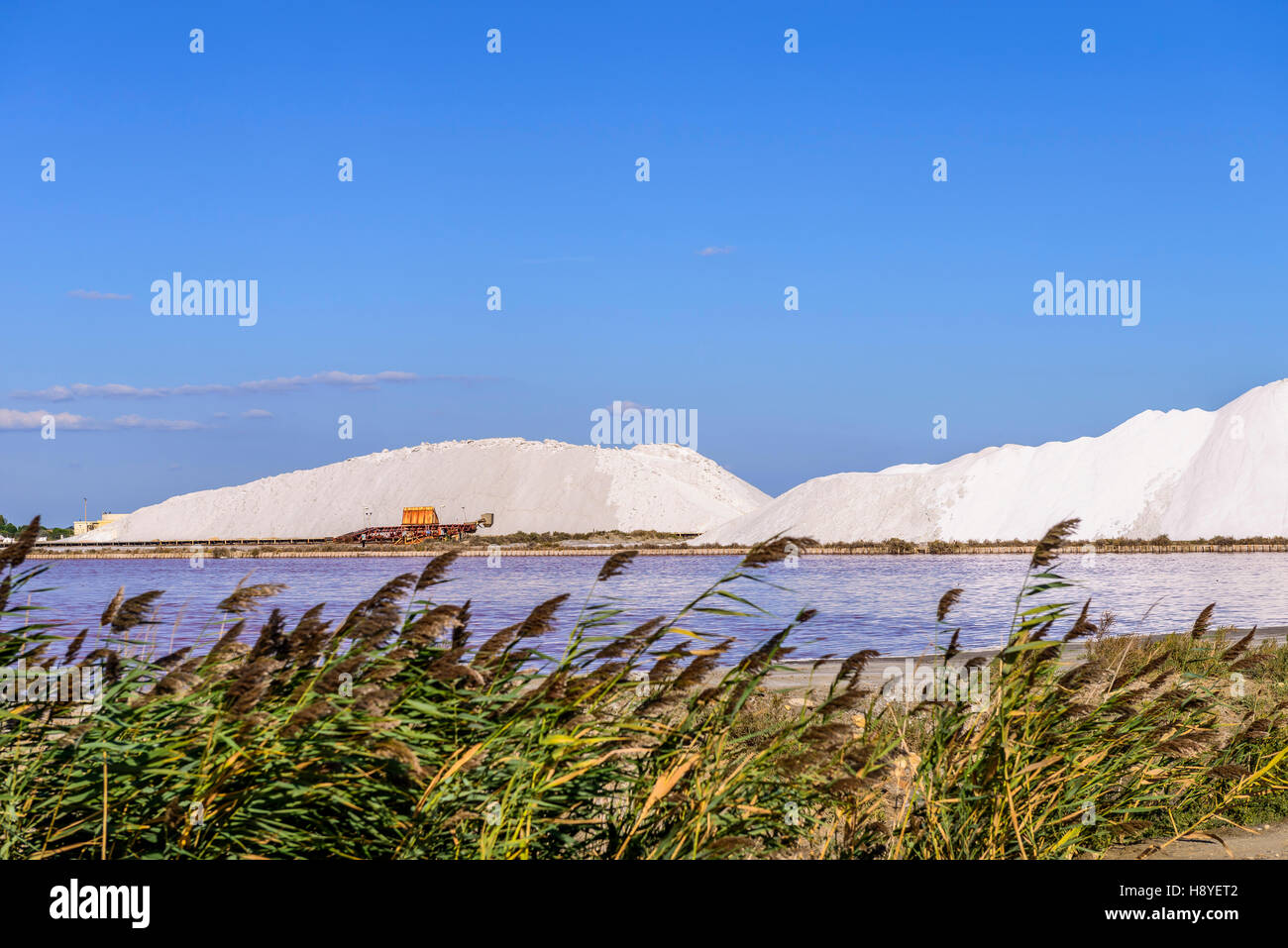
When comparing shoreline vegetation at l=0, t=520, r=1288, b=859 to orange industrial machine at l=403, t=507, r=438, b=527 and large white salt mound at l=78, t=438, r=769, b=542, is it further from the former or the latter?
large white salt mound at l=78, t=438, r=769, b=542

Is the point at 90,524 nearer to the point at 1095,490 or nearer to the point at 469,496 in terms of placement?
the point at 469,496

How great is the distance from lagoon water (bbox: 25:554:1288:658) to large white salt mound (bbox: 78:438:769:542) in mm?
77245

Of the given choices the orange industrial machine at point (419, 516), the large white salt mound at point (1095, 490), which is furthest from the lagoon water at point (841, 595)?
the orange industrial machine at point (419, 516)

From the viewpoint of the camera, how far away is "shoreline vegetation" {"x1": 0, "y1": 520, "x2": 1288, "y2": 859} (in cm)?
450

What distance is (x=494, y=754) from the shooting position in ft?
16.1

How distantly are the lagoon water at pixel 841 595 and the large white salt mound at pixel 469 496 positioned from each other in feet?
253

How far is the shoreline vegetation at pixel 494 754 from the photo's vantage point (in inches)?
177

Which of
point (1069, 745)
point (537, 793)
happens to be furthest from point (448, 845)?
point (1069, 745)

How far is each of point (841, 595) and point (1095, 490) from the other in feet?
153

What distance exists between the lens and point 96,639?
5367 mm

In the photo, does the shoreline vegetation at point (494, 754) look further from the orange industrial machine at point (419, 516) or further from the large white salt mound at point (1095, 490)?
the orange industrial machine at point (419, 516)

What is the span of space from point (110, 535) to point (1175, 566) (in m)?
123

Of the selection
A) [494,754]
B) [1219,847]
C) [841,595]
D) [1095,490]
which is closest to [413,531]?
[1095,490]

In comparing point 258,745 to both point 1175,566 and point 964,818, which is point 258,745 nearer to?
point 964,818
